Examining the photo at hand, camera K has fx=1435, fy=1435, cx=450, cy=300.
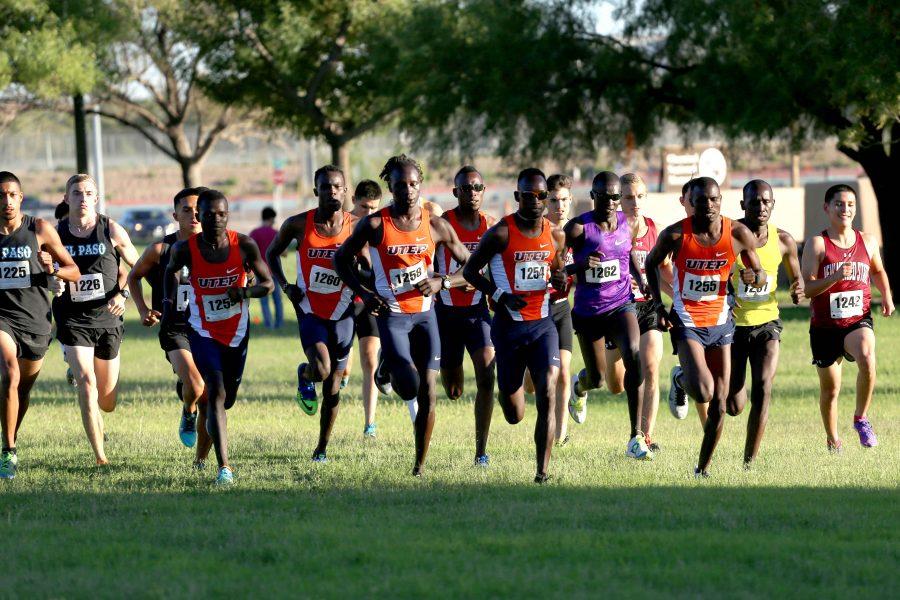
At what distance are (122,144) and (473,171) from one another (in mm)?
92098

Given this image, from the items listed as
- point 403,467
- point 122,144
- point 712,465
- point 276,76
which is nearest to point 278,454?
point 403,467

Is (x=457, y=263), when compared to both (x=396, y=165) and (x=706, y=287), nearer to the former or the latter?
(x=396, y=165)

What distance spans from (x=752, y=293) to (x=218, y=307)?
3.73m

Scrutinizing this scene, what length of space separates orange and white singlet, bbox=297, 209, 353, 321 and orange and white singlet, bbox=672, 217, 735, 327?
101 inches

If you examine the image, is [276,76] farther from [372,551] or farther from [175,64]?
[372,551]

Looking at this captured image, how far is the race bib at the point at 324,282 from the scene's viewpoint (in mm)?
10797

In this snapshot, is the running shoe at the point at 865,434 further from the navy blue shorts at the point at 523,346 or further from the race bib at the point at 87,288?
the race bib at the point at 87,288

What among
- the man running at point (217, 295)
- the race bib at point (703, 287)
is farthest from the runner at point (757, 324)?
the man running at point (217, 295)

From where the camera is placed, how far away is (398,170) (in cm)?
971

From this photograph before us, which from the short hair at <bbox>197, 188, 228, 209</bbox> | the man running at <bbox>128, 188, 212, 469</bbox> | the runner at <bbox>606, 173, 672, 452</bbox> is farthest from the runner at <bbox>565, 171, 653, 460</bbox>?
the man running at <bbox>128, 188, 212, 469</bbox>

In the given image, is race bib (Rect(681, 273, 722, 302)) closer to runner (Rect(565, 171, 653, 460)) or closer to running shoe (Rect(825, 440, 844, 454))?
runner (Rect(565, 171, 653, 460))

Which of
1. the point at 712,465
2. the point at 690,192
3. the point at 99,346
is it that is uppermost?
the point at 690,192

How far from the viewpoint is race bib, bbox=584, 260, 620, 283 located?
11.0m

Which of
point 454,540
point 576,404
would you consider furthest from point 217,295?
point 576,404
